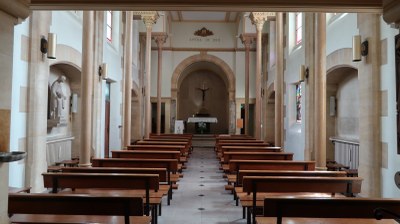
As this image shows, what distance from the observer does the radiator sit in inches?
322

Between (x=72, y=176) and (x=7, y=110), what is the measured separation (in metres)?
1.66

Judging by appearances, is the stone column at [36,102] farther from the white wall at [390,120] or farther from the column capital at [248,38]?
the column capital at [248,38]

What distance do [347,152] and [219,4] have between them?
6.49m

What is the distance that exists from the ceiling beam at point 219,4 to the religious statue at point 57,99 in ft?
17.1

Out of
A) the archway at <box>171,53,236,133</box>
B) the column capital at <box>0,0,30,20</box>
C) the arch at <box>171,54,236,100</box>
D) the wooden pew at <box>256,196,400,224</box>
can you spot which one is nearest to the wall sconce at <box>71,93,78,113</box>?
the column capital at <box>0,0,30,20</box>

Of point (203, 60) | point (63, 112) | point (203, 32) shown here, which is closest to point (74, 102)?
point (63, 112)

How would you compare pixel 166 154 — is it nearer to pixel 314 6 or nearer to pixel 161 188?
pixel 161 188

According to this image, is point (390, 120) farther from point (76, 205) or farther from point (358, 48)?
point (76, 205)

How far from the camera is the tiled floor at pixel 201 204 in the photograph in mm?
4945

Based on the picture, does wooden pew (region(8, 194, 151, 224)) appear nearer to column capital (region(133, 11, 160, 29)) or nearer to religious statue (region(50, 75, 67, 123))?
religious statue (region(50, 75, 67, 123))

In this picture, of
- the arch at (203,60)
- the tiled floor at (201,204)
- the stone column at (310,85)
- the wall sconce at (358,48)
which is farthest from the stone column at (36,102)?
the arch at (203,60)

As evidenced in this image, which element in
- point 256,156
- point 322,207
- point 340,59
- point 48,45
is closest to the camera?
point 322,207

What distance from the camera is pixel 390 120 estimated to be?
5.20m

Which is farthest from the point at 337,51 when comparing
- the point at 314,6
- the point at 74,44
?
the point at 74,44
